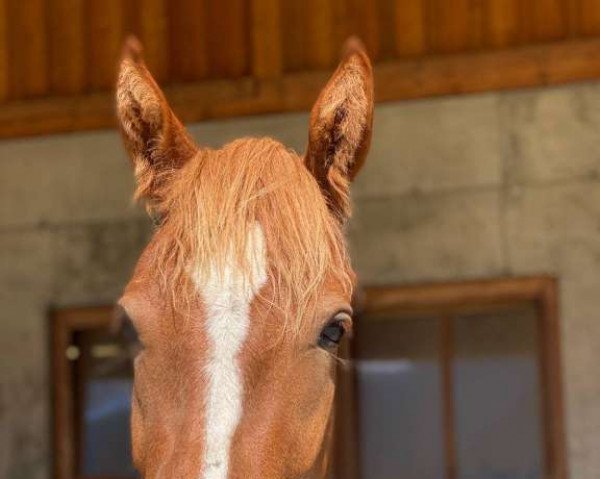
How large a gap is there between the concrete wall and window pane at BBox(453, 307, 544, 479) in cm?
17

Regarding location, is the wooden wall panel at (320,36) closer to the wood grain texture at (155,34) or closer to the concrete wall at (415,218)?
the concrete wall at (415,218)

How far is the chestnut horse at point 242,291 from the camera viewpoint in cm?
203

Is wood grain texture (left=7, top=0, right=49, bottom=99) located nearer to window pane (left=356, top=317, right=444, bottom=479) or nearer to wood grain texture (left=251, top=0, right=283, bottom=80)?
wood grain texture (left=251, top=0, right=283, bottom=80)

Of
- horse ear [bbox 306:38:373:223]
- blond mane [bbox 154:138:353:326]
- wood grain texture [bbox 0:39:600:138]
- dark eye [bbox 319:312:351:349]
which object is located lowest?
dark eye [bbox 319:312:351:349]

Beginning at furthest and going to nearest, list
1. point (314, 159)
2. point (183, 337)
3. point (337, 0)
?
1. point (337, 0)
2. point (314, 159)
3. point (183, 337)

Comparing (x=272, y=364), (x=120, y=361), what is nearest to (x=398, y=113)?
(x=120, y=361)

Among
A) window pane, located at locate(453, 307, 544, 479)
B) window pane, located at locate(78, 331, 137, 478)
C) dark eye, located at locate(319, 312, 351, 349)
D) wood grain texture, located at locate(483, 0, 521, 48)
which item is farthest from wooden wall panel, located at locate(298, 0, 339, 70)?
dark eye, located at locate(319, 312, 351, 349)

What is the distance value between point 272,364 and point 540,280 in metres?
3.02

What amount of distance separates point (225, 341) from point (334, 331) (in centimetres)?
24

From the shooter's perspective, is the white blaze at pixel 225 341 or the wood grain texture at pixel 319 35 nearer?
the white blaze at pixel 225 341

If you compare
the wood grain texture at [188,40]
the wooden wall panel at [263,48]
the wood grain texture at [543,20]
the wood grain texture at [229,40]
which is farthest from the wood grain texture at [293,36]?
the wood grain texture at [543,20]

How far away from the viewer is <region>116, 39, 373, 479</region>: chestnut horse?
2.03 metres

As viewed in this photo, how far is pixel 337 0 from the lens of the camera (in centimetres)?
538

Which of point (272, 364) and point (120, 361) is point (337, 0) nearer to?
point (120, 361)
